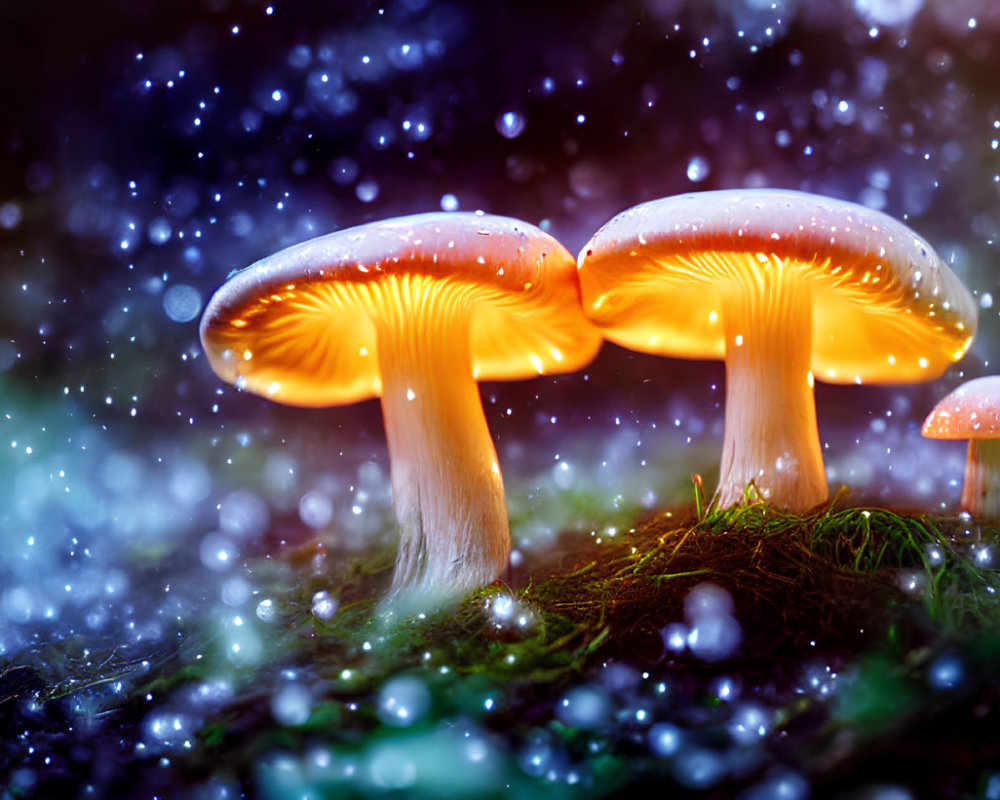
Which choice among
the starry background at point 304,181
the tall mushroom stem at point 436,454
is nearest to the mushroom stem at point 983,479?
the starry background at point 304,181

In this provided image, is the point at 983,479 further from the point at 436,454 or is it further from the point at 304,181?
the point at 304,181

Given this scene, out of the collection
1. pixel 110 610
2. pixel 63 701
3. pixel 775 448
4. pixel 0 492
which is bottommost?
pixel 63 701

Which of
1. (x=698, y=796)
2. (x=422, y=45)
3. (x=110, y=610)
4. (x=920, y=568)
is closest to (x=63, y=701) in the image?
(x=110, y=610)

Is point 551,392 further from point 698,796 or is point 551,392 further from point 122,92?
point 122,92

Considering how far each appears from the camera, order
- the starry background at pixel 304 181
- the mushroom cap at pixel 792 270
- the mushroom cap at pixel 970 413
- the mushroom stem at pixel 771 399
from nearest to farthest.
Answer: the mushroom cap at pixel 792 270, the mushroom cap at pixel 970 413, the mushroom stem at pixel 771 399, the starry background at pixel 304 181

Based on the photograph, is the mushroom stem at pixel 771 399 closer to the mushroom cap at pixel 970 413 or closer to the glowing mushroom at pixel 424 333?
the mushroom cap at pixel 970 413

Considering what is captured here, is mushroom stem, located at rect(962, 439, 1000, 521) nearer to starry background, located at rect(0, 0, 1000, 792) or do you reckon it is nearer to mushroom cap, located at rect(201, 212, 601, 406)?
starry background, located at rect(0, 0, 1000, 792)

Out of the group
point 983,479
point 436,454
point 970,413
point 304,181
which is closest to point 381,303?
point 436,454
